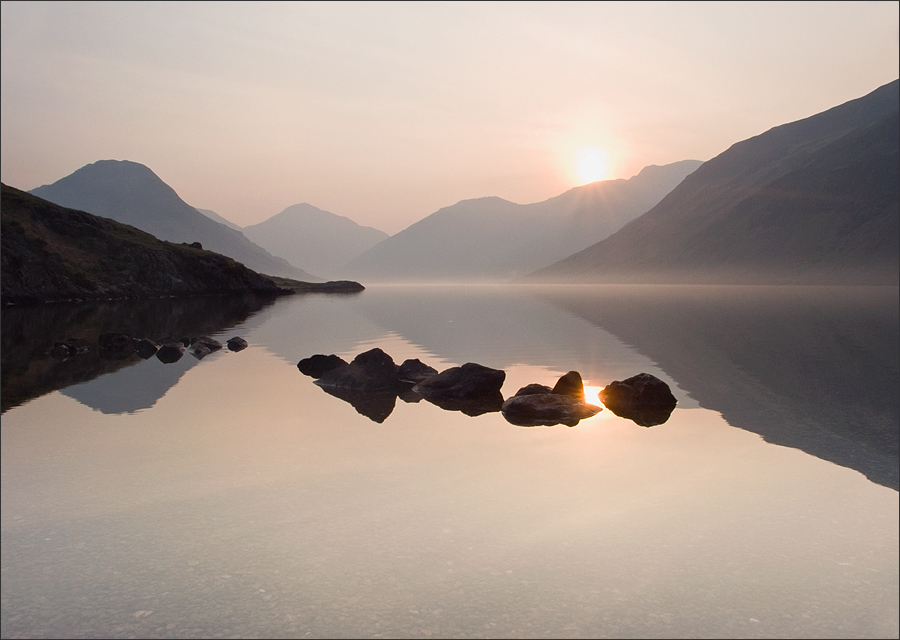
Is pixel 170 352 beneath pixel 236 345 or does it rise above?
beneath

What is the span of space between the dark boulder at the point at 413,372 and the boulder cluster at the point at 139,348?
14973 millimetres

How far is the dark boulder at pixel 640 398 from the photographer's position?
78.2ft

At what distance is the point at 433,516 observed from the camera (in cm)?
1262

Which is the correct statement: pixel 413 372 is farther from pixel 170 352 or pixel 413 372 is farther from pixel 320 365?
pixel 170 352

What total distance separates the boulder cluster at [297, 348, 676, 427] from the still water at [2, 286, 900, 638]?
2.73 feet

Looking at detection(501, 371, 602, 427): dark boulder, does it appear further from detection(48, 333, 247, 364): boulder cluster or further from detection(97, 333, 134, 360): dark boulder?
detection(97, 333, 134, 360): dark boulder

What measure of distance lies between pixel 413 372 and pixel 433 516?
18.0 metres

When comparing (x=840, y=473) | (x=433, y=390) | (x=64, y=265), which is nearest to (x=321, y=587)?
(x=840, y=473)

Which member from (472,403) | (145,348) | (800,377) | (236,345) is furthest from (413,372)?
(145,348)

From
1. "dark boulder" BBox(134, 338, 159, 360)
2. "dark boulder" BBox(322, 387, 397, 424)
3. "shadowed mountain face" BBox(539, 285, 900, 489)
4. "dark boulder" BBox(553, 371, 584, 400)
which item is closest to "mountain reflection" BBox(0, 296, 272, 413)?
"dark boulder" BBox(134, 338, 159, 360)

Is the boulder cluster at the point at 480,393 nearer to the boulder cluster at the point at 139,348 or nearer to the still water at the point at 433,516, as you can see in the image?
the still water at the point at 433,516

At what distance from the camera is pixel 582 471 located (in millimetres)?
15750

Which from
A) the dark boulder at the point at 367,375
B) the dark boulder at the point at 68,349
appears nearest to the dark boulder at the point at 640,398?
the dark boulder at the point at 367,375

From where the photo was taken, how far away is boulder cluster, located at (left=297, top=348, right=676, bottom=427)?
75.6 feet
